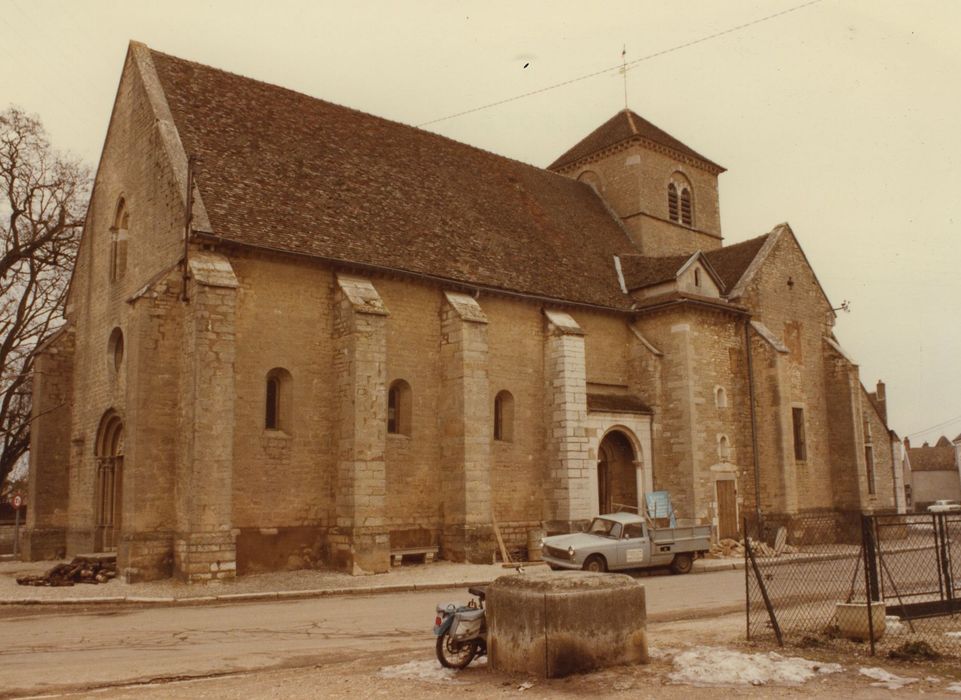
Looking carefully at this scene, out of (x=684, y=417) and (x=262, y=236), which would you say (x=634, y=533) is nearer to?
(x=684, y=417)

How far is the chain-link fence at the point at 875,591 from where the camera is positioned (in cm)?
1014

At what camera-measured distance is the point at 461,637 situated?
9266 millimetres

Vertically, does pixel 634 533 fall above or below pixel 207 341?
below

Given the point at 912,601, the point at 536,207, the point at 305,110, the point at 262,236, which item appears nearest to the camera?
the point at 912,601

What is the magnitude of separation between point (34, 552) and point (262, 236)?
11.2 m

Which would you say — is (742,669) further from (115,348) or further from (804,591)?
(115,348)

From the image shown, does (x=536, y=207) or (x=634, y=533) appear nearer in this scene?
(x=634, y=533)

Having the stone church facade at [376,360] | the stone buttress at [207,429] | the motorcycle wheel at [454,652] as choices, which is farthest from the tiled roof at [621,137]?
the motorcycle wheel at [454,652]

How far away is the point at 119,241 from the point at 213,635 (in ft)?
46.8

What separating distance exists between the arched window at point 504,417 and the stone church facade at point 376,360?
67 millimetres

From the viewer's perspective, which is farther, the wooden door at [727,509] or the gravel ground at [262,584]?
the wooden door at [727,509]

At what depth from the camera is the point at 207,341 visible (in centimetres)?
1844

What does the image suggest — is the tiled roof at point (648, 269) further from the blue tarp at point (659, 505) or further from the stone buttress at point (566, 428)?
the blue tarp at point (659, 505)

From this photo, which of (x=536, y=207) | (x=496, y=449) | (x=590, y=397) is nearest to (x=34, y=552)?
(x=496, y=449)
